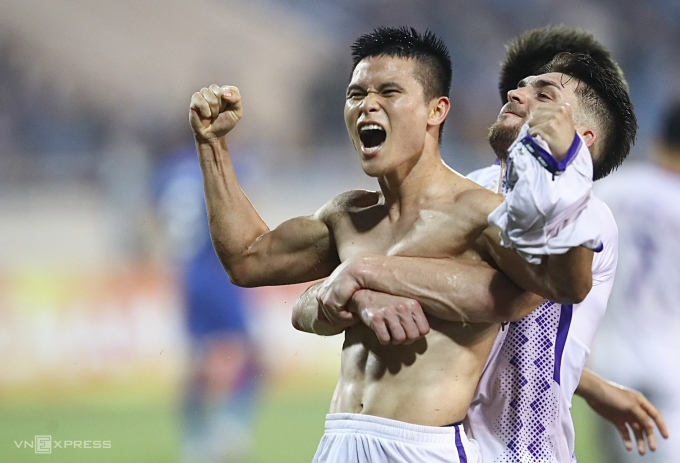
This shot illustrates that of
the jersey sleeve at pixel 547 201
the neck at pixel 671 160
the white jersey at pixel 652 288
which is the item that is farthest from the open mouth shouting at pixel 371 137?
the neck at pixel 671 160

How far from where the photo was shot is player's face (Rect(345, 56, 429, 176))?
8.80 ft

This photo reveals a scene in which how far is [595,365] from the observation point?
6215mm

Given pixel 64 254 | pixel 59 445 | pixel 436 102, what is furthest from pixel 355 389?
pixel 64 254

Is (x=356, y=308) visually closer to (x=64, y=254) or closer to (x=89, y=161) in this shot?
(x=64, y=254)

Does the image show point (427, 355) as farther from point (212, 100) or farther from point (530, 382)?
point (212, 100)

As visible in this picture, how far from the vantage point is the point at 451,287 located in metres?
2.46

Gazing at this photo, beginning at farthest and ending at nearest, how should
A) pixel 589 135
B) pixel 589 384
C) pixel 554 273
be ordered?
pixel 589 384 → pixel 589 135 → pixel 554 273

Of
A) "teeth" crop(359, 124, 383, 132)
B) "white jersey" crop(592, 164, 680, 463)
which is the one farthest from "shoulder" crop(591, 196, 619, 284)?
"white jersey" crop(592, 164, 680, 463)

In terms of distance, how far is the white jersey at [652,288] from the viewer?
4.11 metres

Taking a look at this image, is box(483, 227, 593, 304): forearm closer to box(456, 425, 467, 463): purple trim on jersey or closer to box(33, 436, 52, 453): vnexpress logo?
box(456, 425, 467, 463): purple trim on jersey

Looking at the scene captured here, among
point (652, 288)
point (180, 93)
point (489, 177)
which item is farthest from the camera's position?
point (180, 93)

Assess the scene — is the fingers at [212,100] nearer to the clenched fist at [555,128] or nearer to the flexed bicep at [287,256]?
Answer: the flexed bicep at [287,256]

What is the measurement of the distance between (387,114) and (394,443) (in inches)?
33.3

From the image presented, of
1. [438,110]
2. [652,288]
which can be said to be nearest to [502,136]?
[438,110]
